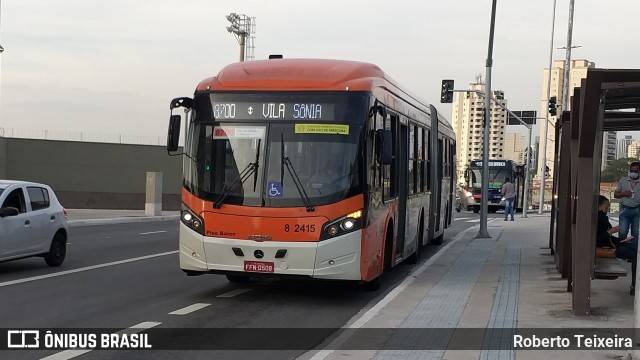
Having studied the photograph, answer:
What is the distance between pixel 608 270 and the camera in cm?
1051

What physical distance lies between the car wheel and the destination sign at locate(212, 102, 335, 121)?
5514mm

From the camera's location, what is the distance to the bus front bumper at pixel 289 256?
34.5 ft

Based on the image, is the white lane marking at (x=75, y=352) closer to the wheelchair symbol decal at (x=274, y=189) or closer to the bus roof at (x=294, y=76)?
the wheelchair symbol decal at (x=274, y=189)

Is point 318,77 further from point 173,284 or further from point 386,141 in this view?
point 173,284

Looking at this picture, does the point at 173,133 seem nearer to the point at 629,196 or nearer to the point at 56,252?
the point at 56,252

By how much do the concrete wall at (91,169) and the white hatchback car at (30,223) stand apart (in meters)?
38.2

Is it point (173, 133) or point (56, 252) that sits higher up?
point (173, 133)

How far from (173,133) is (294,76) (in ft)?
6.06

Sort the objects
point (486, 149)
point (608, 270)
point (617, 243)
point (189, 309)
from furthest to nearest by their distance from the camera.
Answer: point (486, 149) < point (617, 243) < point (608, 270) < point (189, 309)

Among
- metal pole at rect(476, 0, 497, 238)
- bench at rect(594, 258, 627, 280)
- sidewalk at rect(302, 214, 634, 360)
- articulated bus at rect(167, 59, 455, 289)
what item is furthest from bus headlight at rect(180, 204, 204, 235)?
metal pole at rect(476, 0, 497, 238)

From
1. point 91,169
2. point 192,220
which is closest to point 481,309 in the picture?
point 192,220

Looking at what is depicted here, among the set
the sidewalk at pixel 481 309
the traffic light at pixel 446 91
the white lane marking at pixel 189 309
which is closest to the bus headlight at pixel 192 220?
the white lane marking at pixel 189 309

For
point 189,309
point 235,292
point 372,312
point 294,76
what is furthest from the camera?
point 235,292

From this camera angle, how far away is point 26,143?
170ft
